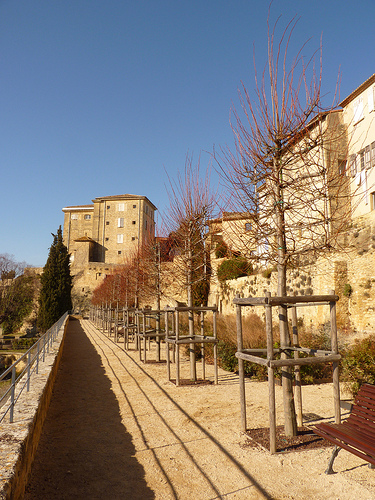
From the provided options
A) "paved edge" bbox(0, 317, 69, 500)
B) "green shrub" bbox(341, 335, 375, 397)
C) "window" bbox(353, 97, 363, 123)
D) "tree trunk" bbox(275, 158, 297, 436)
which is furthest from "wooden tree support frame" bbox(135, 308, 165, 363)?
"window" bbox(353, 97, 363, 123)

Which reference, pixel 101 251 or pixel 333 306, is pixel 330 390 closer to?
pixel 333 306

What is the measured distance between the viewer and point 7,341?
123 ft

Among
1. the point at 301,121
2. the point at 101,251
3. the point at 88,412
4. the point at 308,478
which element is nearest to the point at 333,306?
the point at 308,478

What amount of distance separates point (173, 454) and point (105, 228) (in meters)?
58.5

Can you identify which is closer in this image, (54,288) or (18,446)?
(18,446)

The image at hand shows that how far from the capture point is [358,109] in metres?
18.5

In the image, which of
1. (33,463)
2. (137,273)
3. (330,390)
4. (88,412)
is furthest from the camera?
(137,273)

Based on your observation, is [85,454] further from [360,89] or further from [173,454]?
[360,89]

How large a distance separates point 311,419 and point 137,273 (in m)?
12.5

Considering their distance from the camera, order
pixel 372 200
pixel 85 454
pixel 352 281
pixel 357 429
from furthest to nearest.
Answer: pixel 372 200, pixel 352 281, pixel 85 454, pixel 357 429

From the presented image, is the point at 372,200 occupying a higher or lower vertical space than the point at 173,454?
higher

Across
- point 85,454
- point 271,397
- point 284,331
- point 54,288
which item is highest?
point 54,288

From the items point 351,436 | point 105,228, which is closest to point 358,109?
point 351,436

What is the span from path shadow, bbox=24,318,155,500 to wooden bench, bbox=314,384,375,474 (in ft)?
6.16
